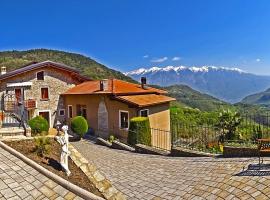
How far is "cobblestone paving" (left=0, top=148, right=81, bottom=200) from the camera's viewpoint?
271 inches

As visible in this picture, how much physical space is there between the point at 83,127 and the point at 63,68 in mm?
10008

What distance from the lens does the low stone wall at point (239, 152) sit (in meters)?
10.4

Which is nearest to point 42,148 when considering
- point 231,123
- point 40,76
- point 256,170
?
point 256,170

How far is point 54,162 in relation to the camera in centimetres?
895

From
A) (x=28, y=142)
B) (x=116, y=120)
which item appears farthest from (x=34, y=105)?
(x=28, y=142)

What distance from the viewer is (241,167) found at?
886 cm

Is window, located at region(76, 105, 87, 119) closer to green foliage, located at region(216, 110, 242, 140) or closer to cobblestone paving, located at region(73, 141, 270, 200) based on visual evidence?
green foliage, located at region(216, 110, 242, 140)

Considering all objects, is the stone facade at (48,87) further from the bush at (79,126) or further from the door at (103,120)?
the bush at (79,126)

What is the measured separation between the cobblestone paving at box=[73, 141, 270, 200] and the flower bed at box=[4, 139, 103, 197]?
132 centimetres

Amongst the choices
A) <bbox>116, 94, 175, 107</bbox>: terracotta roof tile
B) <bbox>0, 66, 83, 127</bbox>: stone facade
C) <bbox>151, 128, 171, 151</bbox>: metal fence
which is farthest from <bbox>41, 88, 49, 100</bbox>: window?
<bbox>151, 128, 171, 151</bbox>: metal fence

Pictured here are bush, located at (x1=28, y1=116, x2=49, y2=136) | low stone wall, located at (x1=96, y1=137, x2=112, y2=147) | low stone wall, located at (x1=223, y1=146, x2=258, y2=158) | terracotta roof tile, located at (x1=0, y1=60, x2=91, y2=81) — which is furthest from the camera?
terracotta roof tile, located at (x1=0, y1=60, x2=91, y2=81)

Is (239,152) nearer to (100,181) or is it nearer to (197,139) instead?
(100,181)

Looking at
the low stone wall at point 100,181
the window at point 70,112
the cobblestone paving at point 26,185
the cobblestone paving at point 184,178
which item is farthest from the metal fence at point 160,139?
the cobblestone paving at point 26,185

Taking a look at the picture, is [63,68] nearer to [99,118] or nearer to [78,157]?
[99,118]
